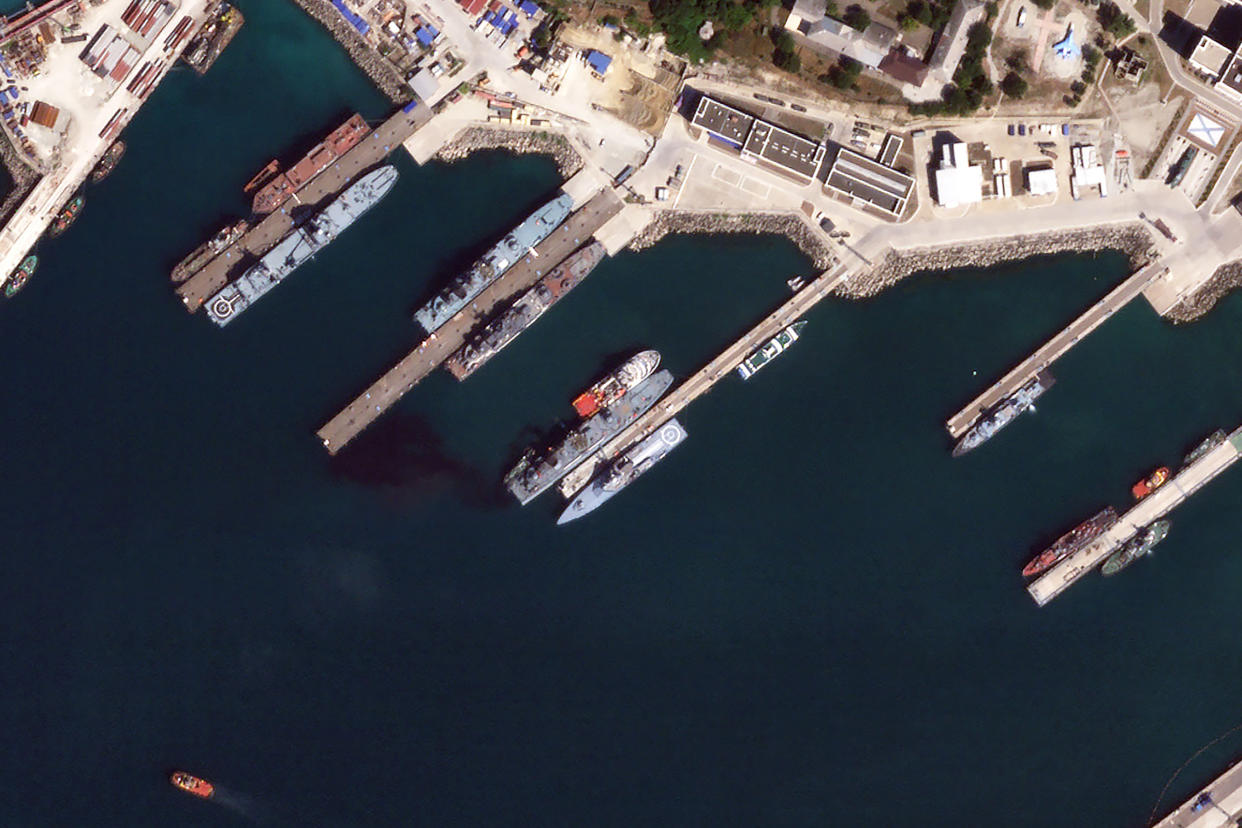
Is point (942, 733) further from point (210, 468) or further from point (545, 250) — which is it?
point (210, 468)

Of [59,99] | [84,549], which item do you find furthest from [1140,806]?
[59,99]

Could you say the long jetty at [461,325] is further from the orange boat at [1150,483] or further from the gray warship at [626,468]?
the orange boat at [1150,483]

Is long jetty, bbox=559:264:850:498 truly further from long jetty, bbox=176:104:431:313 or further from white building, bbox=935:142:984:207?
long jetty, bbox=176:104:431:313

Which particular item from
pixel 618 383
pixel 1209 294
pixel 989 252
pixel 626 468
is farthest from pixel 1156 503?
pixel 618 383

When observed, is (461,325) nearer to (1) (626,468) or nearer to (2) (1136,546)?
(1) (626,468)

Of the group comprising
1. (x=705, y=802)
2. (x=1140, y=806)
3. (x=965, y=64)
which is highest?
(x=965, y=64)

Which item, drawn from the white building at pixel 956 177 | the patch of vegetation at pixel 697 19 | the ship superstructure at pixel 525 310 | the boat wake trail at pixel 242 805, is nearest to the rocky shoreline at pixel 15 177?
the ship superstructure at pixel 525 310
